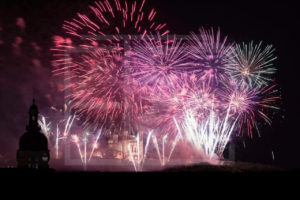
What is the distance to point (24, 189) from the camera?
1809 cm

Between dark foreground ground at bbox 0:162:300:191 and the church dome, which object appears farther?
the church dome

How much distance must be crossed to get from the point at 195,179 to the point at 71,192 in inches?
201

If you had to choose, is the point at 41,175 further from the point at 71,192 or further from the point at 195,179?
the point at 195,179

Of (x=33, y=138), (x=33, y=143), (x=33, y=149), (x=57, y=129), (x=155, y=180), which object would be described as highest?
(x=57, y=129)

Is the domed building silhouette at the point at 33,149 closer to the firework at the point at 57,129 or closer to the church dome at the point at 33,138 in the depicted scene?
the church dome at the point at 33,138

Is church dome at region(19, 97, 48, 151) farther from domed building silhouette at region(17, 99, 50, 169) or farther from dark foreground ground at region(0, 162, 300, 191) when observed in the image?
dark foreground ground at region(0, 162, 300, 191)

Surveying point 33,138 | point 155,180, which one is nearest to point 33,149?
point 33,138

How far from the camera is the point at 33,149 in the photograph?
4550 cm

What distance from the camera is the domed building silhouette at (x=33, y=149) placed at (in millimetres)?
44500

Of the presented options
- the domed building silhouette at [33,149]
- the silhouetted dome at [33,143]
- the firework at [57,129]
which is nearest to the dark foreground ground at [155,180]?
the domed building silhouette at [33,149]

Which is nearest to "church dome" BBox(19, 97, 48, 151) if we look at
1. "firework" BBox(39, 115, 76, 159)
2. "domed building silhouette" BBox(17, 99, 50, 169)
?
"domed building silhouette" BBox(17, 99, 50, 169)

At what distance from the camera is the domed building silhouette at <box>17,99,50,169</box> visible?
4450 centimetres

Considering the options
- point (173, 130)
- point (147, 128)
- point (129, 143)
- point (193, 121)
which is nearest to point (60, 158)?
point (129, 143)

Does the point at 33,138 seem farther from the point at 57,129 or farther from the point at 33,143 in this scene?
the point at 57,129
